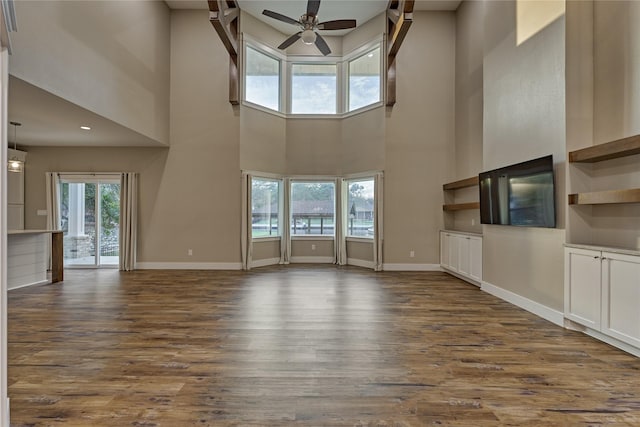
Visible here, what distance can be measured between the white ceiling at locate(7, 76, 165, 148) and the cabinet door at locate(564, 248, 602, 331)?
20.2 feet

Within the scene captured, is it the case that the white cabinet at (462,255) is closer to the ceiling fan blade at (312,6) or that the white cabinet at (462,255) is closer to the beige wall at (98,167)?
the ceiling fan blade at (312,6)

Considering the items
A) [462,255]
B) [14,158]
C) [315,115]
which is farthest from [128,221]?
[462,255]

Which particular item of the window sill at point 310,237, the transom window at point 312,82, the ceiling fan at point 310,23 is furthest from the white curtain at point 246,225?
the ceiling fan at point 310,23

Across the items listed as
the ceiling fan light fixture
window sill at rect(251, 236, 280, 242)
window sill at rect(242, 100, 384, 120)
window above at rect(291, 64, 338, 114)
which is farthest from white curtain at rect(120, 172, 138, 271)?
the ceiling fan light fixture

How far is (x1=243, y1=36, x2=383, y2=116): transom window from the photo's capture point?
25.5 ft

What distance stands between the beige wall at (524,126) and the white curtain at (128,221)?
22.7 feet

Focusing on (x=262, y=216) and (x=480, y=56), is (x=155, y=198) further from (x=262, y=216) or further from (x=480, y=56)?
(x=480, y=56)

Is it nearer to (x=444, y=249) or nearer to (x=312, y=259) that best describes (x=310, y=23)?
(x=444, y=249)

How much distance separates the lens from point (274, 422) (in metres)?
2.06

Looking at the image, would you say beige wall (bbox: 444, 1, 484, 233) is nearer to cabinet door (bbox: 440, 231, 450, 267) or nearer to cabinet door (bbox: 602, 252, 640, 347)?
cabinet door (bbox: 440, 231, 450, 267)

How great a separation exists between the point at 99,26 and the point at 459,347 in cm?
626

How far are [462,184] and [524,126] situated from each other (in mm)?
2145

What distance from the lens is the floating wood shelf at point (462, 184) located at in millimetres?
6135

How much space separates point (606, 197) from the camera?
329 centimetres
